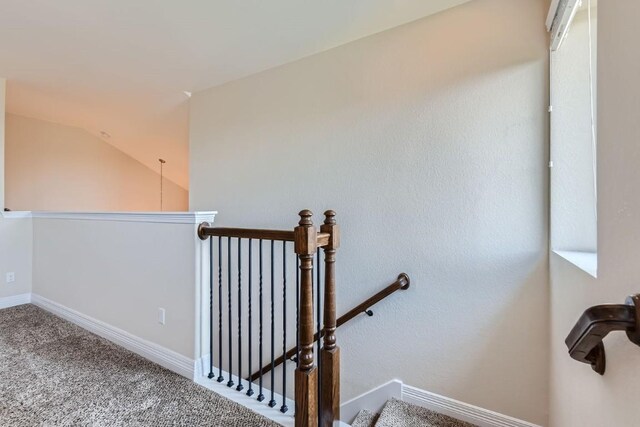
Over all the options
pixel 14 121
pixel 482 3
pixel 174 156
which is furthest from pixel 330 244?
pixel 14 121

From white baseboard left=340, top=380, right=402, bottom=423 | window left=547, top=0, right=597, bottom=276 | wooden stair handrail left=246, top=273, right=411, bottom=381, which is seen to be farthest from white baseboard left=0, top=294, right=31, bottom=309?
window left=547, top=0, right=597, bottom=276

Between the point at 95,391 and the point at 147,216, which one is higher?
the point at 147,216

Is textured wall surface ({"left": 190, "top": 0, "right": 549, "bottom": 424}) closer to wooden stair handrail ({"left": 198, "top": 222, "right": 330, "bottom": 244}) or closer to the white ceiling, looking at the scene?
the white ceiling

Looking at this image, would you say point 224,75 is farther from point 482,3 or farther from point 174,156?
point 174,156

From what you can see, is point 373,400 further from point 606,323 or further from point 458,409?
point 606,323

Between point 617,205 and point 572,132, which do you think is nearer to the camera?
point 617,205

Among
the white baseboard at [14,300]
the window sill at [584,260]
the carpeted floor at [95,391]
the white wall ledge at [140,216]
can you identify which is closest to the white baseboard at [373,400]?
the carpeted floor at [95,391]

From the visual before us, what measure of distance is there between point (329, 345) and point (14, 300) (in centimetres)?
373

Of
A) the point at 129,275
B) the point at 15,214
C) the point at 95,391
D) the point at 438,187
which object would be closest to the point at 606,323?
the point at 438,187

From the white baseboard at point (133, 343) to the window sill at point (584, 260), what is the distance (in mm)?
2077

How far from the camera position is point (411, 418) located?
1.76 meters

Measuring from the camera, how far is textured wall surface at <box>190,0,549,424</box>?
5.28 feet

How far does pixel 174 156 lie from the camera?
4660 mm

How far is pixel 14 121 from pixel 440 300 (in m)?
5.90
